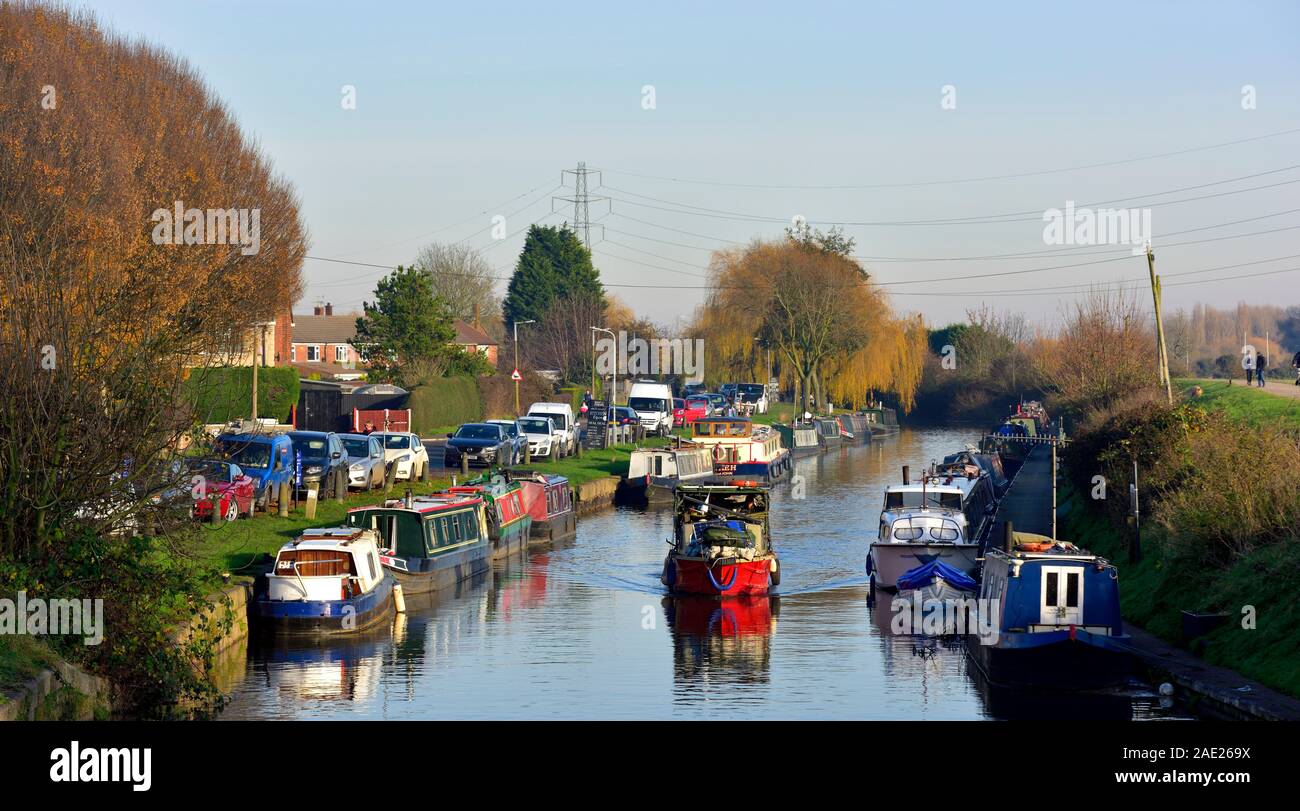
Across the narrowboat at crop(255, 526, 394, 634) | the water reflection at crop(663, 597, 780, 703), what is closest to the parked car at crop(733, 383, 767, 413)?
the water reflection at crop(663, 597, 780, 703)

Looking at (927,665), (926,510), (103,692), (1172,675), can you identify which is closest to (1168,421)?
(926,510)

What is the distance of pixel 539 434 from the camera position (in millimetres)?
64625

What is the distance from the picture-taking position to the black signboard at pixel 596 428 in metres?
76.3

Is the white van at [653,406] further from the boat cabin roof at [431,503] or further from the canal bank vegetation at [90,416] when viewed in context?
the canal bank vegetation at [90,416]

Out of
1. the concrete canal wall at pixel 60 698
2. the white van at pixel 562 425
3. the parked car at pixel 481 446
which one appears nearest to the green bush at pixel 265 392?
the parked car at pixel 481 446

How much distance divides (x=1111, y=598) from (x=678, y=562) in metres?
13.6

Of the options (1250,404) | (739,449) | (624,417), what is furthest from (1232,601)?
(624,417)

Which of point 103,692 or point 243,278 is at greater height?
point 243,278

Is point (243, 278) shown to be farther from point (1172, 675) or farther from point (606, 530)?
point (1172, 675)

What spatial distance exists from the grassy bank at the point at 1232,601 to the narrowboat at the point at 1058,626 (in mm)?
1697

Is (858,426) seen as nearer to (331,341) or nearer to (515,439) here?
(331,341)
